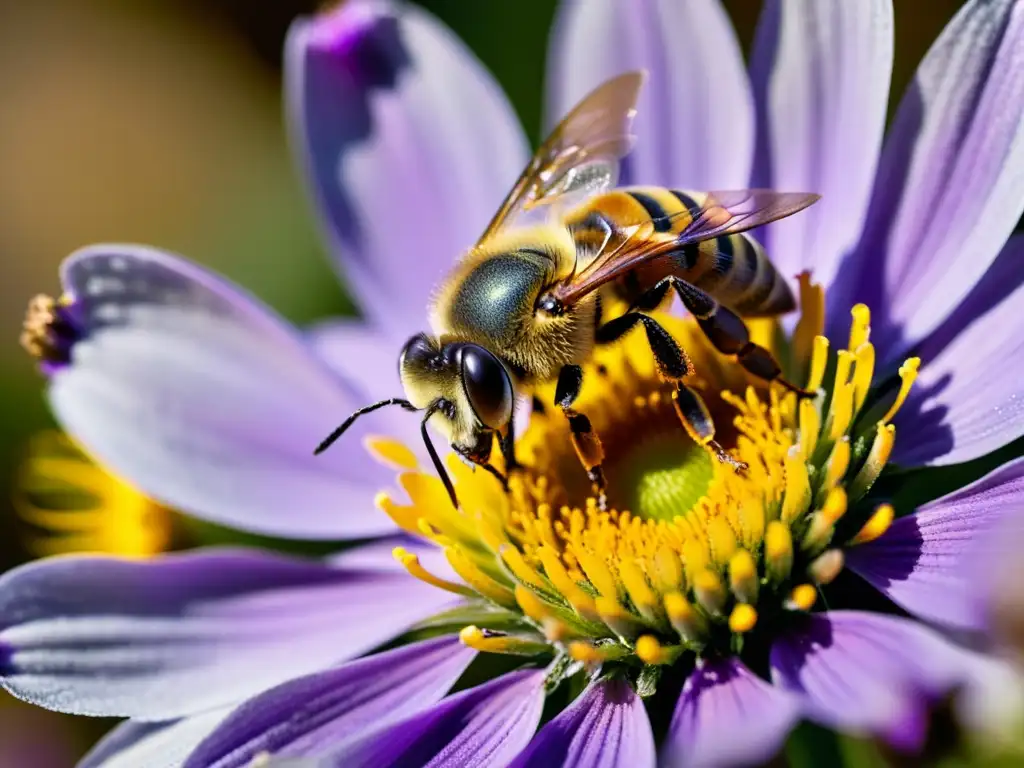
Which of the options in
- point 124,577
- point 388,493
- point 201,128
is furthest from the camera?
point 201,128

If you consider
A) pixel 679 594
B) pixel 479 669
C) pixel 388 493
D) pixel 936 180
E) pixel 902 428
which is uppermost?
pixel 936 180

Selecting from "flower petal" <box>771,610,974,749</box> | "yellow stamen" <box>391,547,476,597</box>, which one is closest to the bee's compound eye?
"yellow stamen" <box>391,547,476,597</box>

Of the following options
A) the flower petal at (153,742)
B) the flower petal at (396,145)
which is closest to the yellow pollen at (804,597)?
the flower petal at (153,742)

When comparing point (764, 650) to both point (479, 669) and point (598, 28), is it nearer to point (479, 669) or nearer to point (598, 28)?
point (479, 669)

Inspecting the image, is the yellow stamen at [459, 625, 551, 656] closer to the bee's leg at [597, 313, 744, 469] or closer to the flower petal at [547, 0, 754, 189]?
the bee's leg at [597, 313, 744, 469]

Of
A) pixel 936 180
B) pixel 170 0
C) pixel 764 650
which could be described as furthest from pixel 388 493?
pixel 170 0

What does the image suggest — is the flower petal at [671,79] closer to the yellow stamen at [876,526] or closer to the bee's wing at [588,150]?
the bee's wing at [588,150]
